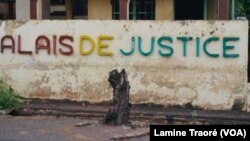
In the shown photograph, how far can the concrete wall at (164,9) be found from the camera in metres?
16.0

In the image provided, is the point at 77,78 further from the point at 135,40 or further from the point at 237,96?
the point at 237,96

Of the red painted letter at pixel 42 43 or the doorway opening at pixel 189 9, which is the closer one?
the red painted letter at pixel 42 43

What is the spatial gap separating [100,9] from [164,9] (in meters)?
2.00

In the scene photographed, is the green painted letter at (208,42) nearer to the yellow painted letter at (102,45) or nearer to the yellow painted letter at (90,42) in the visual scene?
the yellow painted letter at (102,45)

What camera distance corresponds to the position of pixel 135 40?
1135 cm

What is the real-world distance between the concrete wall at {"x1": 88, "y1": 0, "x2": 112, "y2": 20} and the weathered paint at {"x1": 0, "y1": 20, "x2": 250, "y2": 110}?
4.73 m

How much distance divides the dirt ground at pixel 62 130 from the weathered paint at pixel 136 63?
1.66 meters

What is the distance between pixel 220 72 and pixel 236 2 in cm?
560

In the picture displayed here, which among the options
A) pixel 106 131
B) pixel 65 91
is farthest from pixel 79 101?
pixel 106 131

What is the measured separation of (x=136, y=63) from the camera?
11375 mm

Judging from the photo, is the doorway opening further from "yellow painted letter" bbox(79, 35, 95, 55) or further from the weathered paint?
"yellow painted letter" bbox(79, 35, 95, 55)

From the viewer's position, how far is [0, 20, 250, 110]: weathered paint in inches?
430

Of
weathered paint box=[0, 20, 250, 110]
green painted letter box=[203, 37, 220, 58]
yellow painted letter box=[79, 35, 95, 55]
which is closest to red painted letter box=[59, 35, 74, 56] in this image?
weathered paint box=[0, 20, 250, 110]

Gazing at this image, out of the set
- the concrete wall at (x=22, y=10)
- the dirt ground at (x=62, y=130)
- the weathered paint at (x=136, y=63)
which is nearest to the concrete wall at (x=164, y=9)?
the concrete wall at (x=22, y=10)
